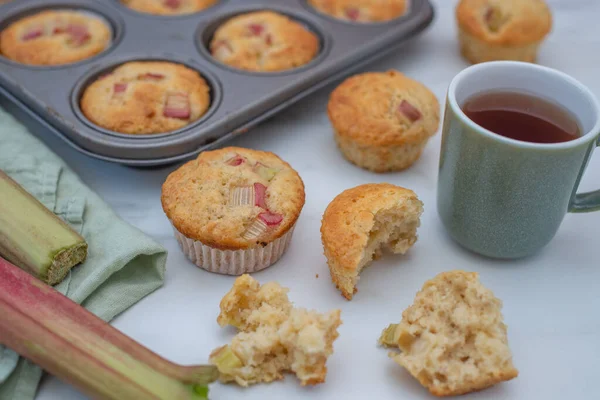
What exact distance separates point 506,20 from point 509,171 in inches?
47.9

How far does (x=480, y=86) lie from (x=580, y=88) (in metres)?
0.29

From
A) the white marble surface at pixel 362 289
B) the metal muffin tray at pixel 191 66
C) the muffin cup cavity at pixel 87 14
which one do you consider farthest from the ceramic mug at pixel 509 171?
the muffin cup cavity at pixel 87 14

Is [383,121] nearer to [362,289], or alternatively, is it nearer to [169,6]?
[362,289]

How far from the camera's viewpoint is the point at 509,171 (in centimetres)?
192

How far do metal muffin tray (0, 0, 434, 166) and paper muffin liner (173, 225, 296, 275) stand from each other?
36 centimetres

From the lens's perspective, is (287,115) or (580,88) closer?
(580,88)

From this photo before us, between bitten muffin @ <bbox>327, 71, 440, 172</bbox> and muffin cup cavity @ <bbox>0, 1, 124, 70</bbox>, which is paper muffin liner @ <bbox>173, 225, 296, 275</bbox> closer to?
bitten muffin @ <bbox>327, 71, 440, 172</bbox>

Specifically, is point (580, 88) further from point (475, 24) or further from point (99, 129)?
point (99, 129)

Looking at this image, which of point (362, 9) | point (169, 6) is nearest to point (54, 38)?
point (169, 6)

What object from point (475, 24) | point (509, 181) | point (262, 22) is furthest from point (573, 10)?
point (509, 181)

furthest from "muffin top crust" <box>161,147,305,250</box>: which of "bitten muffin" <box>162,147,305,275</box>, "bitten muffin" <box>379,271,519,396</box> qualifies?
"bitten muffin" <box>379,271,519,396</box>

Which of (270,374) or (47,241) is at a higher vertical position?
(47,241)

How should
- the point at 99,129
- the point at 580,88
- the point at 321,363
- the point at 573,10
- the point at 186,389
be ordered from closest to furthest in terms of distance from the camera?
the point at 186,389
the point at 321,363
the point at 580,88
the point at 99,129
the point at 573,10

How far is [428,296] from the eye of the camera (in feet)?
6.18
